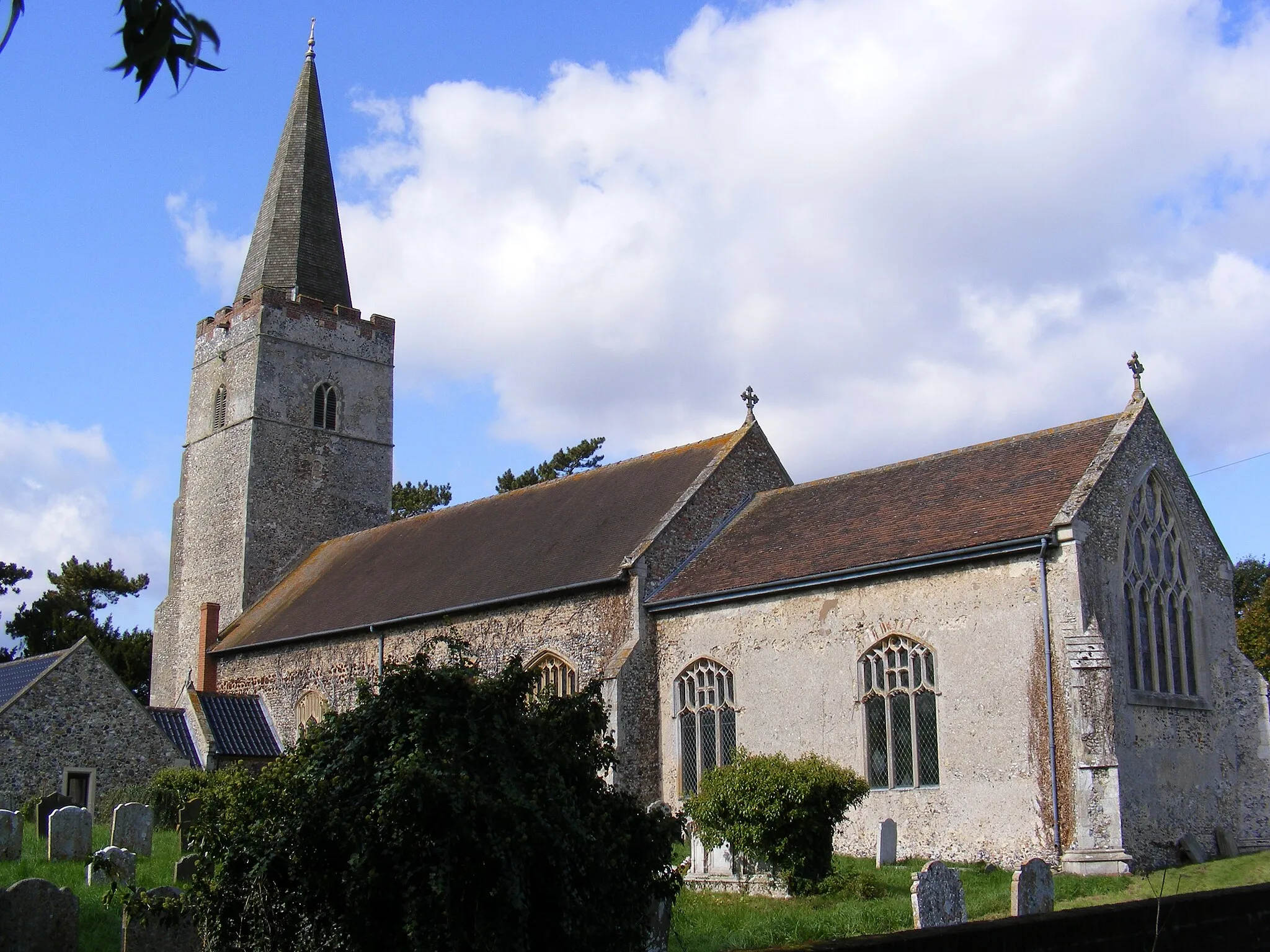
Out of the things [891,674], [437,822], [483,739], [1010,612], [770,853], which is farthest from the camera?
[891,674]

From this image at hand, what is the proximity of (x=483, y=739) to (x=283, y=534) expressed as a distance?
27706 mm

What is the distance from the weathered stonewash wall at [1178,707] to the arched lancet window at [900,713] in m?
2.56

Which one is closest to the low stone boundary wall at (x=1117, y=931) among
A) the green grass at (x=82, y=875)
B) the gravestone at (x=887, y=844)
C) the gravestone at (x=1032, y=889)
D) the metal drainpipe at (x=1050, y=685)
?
the gravestone at (x=1032, y=889)

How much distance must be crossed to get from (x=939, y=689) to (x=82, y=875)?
11.4 metres

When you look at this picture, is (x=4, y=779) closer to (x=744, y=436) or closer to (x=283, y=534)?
(x=283, y=534)

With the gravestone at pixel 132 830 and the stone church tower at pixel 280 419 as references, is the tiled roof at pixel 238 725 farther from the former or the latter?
the gravestone at pixel 132 830

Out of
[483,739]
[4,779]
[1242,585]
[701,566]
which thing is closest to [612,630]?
[701,566]

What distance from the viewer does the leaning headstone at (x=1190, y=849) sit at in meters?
17.4

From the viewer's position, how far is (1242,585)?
55.0m

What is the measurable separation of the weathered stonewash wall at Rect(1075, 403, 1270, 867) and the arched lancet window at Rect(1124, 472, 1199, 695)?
0.19 meters

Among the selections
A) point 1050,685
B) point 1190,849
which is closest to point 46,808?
point 1050,685

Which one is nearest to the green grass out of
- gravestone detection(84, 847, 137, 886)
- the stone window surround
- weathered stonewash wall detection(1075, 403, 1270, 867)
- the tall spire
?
gravestone detection(84, 847, 137, 886)

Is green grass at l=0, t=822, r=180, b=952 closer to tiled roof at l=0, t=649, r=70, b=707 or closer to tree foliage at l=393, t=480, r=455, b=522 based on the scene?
tiled roof at l=0, t=649, r=70, b=707

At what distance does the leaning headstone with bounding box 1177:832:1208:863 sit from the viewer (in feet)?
57.0
